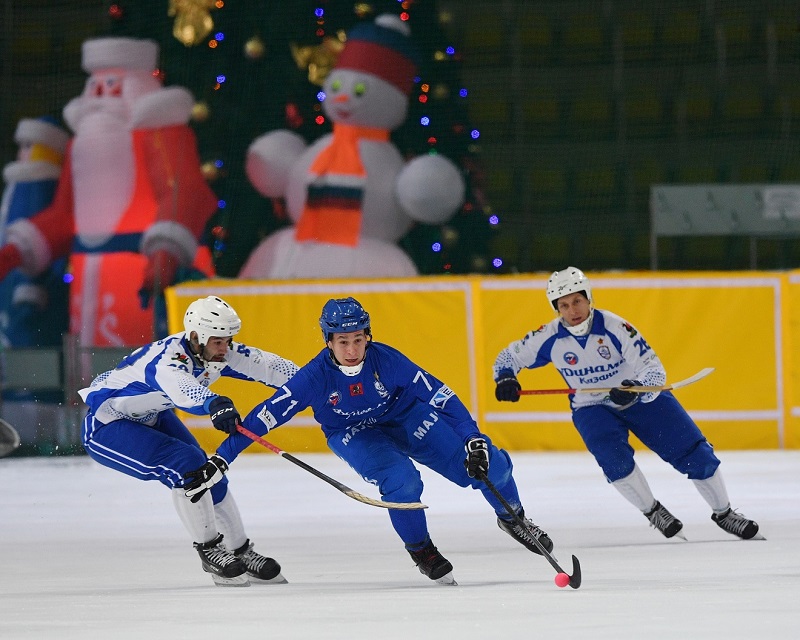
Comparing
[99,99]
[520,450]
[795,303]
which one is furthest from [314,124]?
[795,303]

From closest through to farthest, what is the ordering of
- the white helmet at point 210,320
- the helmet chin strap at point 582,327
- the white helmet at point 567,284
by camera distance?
the white helmet at point 210,320
the white helmet at point 567,284
the helmet chin strap at point 582,327

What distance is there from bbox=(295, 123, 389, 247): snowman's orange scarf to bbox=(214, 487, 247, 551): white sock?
589 cm

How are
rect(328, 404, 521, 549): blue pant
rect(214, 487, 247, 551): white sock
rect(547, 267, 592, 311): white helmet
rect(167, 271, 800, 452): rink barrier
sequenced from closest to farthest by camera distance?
rect(328, 404, 521, 549): blue pant < rect(214, 487, 247, 551): white sock < rect(547, 267, 592, 311): white helmet < rect(167, 271, 800, 452): rink barrier

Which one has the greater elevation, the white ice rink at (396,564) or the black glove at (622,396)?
the black glove at (622,396)

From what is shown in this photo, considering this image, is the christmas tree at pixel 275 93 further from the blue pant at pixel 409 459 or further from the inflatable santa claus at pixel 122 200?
the blue pant at pixel 409 459

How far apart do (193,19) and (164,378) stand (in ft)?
23.1

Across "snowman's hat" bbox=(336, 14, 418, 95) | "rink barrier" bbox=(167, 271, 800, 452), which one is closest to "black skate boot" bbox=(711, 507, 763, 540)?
"rink barrier" bbox=(167, 271, 800, 452)

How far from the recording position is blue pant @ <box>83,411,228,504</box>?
4.93 meters

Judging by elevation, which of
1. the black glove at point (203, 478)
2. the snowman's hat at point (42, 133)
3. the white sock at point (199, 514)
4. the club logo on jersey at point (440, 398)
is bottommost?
the white sock at point (199, 514)

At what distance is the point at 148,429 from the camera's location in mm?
5082

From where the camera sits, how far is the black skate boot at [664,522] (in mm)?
5727

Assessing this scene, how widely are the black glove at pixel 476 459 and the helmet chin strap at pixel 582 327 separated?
1.33 meters

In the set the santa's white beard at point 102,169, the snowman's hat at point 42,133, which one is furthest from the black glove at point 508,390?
the snowman's hat at point 42,133

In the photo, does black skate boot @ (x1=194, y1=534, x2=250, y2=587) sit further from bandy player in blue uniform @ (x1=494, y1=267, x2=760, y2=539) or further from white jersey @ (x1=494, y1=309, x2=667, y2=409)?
white jersey @ (x1=494, y1=309, x2=667, y2=409)
